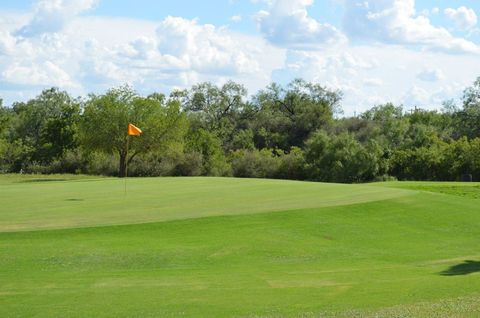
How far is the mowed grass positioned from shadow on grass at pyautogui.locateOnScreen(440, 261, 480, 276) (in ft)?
0.12

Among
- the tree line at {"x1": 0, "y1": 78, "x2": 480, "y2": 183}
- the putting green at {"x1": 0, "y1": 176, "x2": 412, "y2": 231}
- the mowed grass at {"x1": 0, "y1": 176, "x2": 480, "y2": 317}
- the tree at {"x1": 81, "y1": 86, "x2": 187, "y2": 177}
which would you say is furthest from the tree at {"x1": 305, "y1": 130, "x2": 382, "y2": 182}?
the mowed grass at {"x1": 0, "y1": 176, "x2": 480, "y2": 317}

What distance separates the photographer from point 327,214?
3166cm

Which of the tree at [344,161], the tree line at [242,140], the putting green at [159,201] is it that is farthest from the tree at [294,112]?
the putting green at [159,201]

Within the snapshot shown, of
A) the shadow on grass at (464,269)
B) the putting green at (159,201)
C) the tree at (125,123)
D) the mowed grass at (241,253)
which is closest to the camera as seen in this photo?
the mowed grass at (241,253)

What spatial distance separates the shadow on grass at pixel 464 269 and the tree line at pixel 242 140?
35.1 meters

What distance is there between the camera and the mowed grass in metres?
15.0

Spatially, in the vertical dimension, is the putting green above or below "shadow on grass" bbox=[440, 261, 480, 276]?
above

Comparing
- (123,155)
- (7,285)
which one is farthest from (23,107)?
(7,285)

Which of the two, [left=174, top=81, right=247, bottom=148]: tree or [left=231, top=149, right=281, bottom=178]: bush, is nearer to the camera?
[left=231, top=149, right=281, bottom=178]: bush

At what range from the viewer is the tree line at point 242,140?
77.9m

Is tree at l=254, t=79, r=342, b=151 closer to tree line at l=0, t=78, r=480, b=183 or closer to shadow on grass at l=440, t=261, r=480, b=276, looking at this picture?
tree line at l=0, t=78, r=480, b=183

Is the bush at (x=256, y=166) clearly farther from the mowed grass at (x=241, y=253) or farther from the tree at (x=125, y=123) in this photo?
the mowed grass at (x=241, y=253)

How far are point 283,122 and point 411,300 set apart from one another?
10297 cm

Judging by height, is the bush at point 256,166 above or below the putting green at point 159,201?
above
